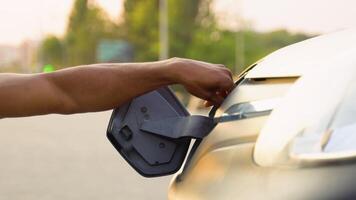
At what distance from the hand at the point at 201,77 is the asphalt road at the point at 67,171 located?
1699 mm

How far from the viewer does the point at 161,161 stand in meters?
2.56

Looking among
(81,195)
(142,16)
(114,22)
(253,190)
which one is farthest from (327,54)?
(114,22)

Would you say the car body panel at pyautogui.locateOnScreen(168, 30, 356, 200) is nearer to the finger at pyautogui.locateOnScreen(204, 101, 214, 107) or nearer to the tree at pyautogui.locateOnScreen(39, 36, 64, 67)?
the finger at pyautogui.locateOnScreen(204, 101, 214, 107)

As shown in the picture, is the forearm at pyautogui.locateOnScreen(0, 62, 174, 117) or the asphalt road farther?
the asphalt road

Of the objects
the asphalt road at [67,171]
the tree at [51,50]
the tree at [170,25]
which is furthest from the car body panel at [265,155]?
the tree at [51,50]

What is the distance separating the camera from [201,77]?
2.46 metres

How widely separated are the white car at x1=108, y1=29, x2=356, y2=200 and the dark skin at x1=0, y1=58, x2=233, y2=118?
7cm

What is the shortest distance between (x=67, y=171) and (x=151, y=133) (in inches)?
253

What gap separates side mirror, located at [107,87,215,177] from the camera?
2521mm

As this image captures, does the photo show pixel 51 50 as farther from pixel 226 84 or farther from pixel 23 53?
pixel 226 84

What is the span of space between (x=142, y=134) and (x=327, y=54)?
0.67m

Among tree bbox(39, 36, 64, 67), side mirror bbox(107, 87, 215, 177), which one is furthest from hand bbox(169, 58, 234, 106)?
tree bbox(39, 36, 64, 67)

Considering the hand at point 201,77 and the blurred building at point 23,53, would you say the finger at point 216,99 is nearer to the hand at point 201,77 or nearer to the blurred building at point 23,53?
the hand at point 201,77

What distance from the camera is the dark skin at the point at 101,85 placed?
2463 millimetres
